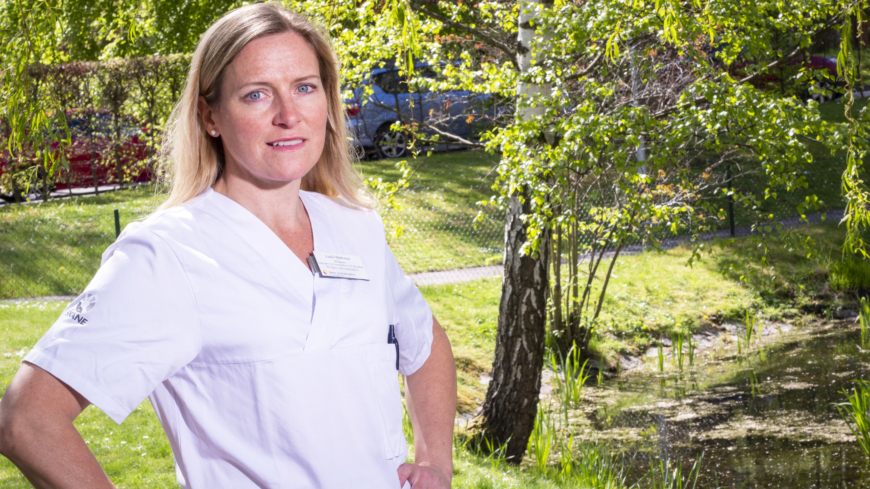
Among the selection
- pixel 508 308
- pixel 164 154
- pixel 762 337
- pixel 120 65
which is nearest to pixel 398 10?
pixel 164 154

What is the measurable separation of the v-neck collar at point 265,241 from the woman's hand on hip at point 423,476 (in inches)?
18.5

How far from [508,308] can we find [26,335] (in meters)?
5.42

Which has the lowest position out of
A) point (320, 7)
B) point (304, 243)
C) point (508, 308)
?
point (508, 308)

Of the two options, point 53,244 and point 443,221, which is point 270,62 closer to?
point 53,244

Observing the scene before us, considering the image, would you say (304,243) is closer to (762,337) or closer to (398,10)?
(398,10)

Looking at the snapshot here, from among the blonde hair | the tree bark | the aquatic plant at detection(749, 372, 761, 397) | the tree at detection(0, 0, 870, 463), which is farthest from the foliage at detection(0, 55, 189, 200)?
the blonde hair

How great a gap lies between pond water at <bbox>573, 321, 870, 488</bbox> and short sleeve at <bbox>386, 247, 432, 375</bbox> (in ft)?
15.4

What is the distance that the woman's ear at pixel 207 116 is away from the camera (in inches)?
68.0

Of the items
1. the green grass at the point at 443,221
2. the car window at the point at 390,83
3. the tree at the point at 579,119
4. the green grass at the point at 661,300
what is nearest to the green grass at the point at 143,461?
the tree at the point at 579,119

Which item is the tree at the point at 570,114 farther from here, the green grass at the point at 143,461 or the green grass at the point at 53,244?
the green grass at the point at 53,244

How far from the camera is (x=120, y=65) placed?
14602mm

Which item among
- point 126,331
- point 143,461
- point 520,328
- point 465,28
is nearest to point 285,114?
point 126,331

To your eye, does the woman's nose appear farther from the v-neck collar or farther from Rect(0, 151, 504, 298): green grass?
Rect(0, 151, 504, 298): green grass

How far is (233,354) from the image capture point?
4.75ft
